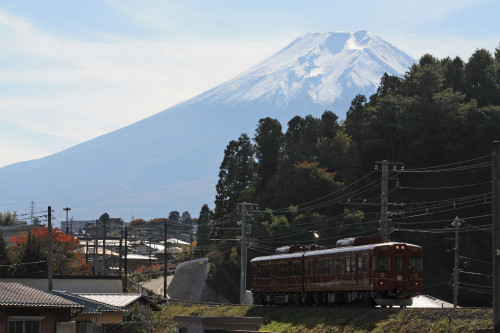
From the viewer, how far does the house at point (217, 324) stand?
3127cm

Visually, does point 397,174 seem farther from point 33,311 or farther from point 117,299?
point 33,311

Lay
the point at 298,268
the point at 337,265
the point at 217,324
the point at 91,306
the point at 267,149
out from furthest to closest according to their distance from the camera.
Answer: the point at 267,149 < the point at 298,268 < the point at 337,265 < the point at 91,306 < the point at 217,324

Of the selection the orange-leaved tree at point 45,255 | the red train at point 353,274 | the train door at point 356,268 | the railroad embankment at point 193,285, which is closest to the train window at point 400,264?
the red train at point 353,274

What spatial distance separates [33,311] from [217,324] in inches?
258

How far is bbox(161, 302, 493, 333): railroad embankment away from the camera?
2767 centimetres

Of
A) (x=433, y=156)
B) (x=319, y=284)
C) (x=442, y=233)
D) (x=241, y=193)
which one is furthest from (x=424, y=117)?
(x=319, y=284)

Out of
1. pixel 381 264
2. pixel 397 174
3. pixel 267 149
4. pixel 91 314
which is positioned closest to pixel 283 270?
pixel 381 264

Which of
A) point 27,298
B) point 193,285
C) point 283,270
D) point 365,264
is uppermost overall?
point 365,264

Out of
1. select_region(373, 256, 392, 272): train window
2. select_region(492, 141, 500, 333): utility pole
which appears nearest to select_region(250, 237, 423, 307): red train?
select_region(373, 256, 392, 272): train window

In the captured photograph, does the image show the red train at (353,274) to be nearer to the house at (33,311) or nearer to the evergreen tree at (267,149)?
the house at (33,311)

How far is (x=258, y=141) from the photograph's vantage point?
344ft

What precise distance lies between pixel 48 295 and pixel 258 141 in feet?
242

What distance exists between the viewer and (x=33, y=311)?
30578mm

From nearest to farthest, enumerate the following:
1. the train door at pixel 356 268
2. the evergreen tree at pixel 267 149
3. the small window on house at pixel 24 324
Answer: the small window on house at pixel 24 324, the train door at pixel 356 268, the evergreen tree at pixel 267 149
